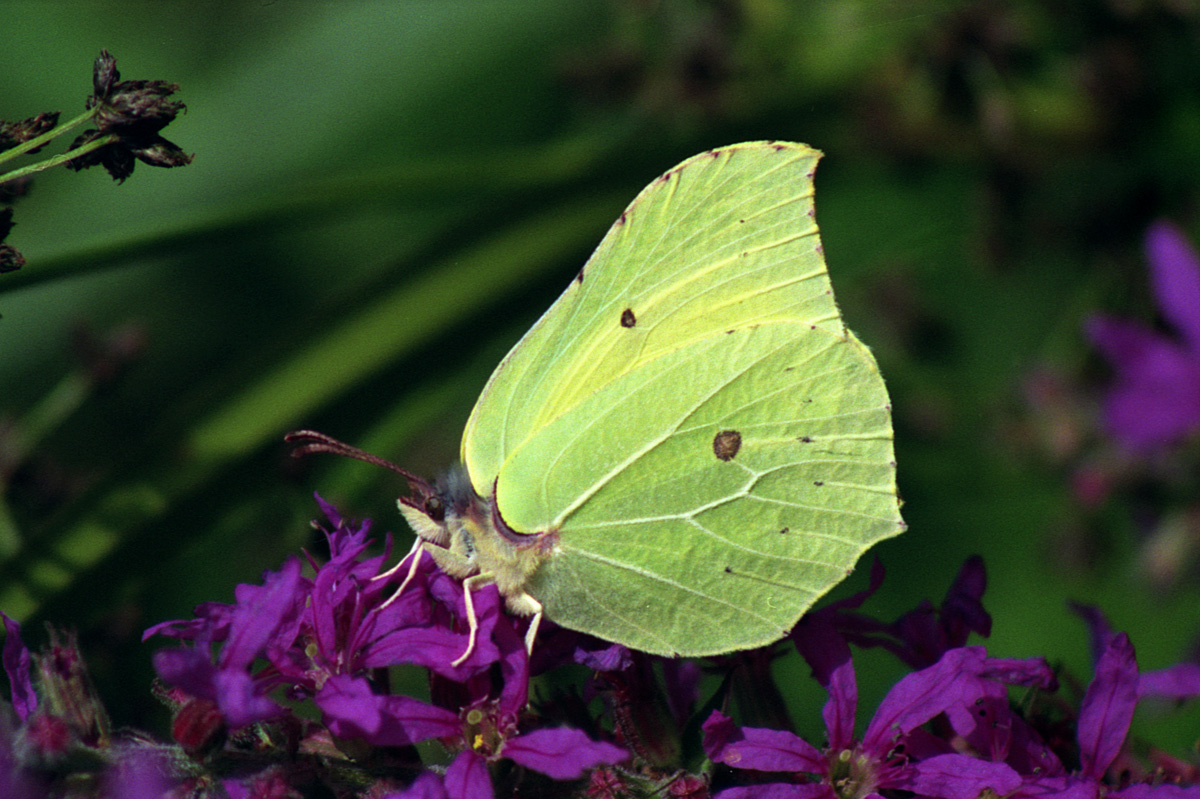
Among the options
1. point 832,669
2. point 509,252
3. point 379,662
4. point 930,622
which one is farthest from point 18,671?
point 509,252

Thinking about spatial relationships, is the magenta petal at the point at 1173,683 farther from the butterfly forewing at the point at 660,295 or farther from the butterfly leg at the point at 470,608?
the butterfly leg at the point at 470,608

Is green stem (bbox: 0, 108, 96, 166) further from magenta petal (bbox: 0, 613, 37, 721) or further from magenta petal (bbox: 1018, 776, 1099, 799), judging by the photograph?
magenta petal (bbox: 1018, 776, 1099, 799)

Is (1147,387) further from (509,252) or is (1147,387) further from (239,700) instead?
(239,700)

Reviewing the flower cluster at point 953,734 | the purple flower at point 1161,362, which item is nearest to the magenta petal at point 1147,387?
the purple flower at point 1161,362

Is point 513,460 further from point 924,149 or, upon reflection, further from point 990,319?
point 990,319

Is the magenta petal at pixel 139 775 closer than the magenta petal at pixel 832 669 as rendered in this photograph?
Yes

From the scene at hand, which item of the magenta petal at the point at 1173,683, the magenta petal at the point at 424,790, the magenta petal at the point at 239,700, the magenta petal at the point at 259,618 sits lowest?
the magenta petal at the point at 1173,683

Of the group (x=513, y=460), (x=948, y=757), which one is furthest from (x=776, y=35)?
(x=948, y=757)
